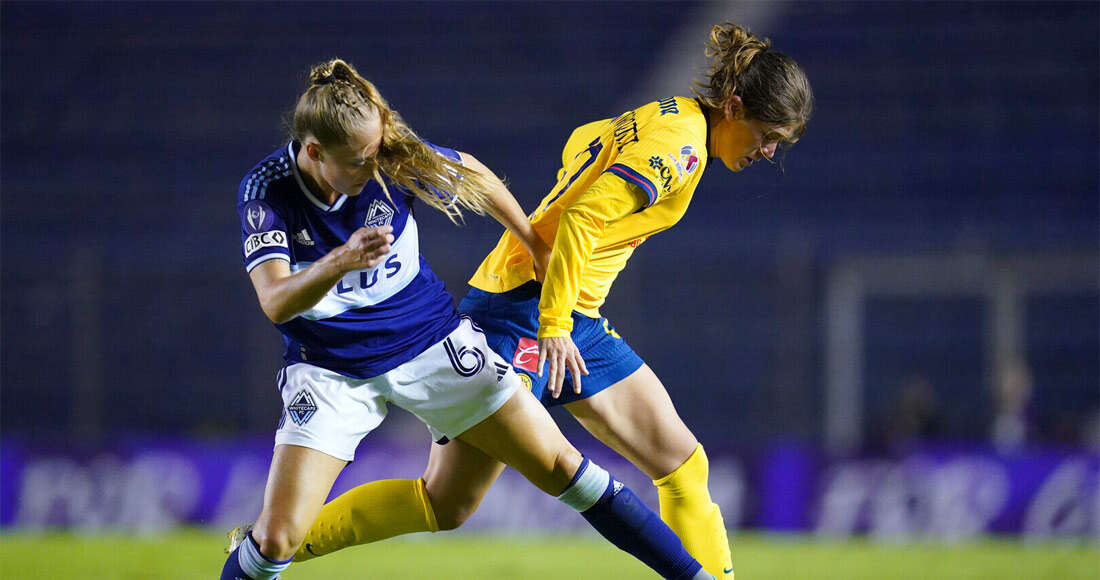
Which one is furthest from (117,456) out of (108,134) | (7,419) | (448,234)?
(108,134)

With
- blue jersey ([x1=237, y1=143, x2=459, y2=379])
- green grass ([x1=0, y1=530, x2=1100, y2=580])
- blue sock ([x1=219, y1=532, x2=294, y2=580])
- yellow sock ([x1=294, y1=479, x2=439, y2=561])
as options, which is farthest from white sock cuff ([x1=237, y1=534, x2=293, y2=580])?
green grass ([x1=0, y1=530, x2=1100, y2=580])

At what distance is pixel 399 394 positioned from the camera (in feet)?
12.2

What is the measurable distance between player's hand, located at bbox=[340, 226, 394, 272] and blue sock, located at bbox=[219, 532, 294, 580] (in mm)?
991

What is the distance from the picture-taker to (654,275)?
11.8m

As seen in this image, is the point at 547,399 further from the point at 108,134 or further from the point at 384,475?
the point at 108,134

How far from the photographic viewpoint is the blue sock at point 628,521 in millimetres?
3730

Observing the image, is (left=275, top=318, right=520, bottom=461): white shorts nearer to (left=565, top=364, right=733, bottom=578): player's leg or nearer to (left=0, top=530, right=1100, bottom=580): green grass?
(left=565, top=364, right=733, bottom=578): player's leg

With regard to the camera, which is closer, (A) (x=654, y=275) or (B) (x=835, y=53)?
(A) (x=654, y=275)

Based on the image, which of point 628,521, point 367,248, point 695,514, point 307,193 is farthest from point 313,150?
point 695,514

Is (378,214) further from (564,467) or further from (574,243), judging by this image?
(564,467)

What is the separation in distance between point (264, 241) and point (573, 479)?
1134 millimetres

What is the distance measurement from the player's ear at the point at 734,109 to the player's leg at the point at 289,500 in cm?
159

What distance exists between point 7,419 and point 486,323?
9.58 m

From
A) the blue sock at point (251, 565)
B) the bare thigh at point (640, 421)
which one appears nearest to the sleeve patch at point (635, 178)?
the bare thigh at point (640, 421)
